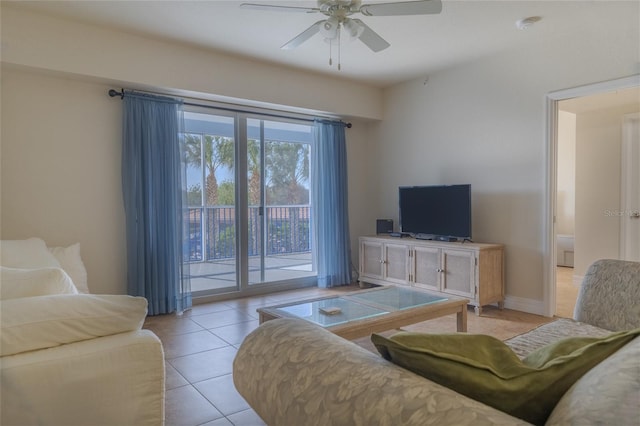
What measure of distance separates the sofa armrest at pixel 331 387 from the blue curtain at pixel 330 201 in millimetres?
3964

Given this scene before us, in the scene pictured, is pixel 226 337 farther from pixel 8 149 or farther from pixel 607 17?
pixel 607 17

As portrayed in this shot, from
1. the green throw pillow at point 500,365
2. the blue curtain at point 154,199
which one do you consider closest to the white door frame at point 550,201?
the green throw pillow at point 500,365

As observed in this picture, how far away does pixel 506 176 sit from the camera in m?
4.14

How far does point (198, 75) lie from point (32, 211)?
198 cm

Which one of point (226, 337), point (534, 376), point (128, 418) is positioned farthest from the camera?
point (226, 337)

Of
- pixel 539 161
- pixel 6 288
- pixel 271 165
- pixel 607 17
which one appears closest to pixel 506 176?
pixel 539 161

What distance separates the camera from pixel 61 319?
129 centimetres

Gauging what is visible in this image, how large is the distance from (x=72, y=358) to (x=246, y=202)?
349cm

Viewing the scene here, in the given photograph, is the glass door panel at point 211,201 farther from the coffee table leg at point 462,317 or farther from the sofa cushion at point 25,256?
the coffee table leg at point 462,317

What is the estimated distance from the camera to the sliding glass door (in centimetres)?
442

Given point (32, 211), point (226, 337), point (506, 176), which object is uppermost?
point (506, 176)

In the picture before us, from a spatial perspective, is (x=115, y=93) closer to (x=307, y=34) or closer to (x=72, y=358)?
(x=307, y=34)

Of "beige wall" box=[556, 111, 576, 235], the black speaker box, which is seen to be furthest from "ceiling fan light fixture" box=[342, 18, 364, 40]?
"beige wall" box=[556, 111, 576, 235]

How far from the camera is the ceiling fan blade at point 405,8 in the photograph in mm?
2414
